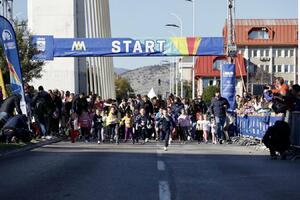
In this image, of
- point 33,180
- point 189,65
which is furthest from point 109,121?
point 189,65

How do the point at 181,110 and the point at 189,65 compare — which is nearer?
the point at 181,110

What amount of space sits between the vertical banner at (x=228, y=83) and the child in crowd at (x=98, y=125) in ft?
19.1

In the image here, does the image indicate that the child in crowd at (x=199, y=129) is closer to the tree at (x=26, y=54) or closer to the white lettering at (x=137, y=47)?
the tree at (x=26, y=54)

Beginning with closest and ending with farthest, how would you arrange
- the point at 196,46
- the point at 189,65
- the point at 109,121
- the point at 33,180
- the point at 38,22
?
the point at 33,180 → the point at 109,121 → the point at 196,46 → the point at 38,22 → the point at 189,65

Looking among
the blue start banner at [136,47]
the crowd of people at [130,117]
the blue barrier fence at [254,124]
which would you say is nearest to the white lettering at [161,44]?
the blue start banner at [136,47]

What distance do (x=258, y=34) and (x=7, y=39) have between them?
402 feet

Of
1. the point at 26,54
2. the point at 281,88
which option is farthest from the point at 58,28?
the point at 281,88

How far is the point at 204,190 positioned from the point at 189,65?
179594mm

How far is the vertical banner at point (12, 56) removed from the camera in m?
26.0

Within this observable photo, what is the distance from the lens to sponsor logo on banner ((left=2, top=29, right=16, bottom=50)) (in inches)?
1025

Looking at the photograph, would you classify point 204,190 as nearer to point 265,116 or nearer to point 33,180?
point 33,180

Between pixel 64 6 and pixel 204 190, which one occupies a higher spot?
pixel 64 6

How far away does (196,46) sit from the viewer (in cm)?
4106

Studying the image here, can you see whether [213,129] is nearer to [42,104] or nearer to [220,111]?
[220,111]
